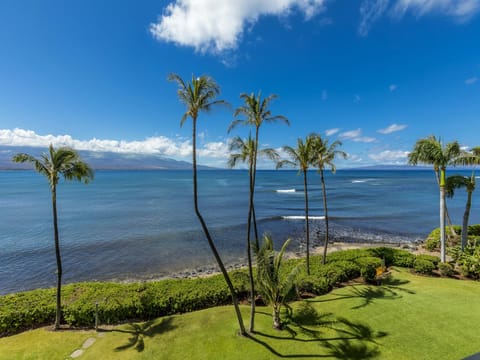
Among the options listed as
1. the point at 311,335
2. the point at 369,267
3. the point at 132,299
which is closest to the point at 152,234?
the point at 132,299

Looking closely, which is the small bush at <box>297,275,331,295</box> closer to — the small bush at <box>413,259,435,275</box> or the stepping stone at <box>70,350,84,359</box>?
the small bush at <box>413,259,435,275</box>

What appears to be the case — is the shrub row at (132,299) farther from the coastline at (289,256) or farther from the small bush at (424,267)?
the coastline at (289,256)

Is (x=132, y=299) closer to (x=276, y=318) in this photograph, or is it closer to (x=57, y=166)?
(x=276, y=318)

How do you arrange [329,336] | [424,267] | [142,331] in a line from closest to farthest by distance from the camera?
[329,336] < [142,331] < [424,267]

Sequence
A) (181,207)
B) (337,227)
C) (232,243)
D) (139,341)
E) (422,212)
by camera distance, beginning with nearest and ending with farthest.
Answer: (139,341), (232,243), (337,227), (422,212), (181,207)

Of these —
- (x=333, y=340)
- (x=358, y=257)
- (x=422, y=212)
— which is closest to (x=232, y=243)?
(x=358, y=257)

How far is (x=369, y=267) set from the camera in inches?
570

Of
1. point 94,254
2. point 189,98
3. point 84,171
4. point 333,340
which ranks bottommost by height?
point 94,254

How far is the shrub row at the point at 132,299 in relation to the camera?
1039cm

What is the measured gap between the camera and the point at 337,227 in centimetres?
3381

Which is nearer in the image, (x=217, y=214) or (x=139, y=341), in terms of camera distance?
(x=139, y=341)

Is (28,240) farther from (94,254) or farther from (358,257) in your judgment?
(358,257)

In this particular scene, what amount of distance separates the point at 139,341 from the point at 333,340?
7678mm

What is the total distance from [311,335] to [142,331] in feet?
23.4
